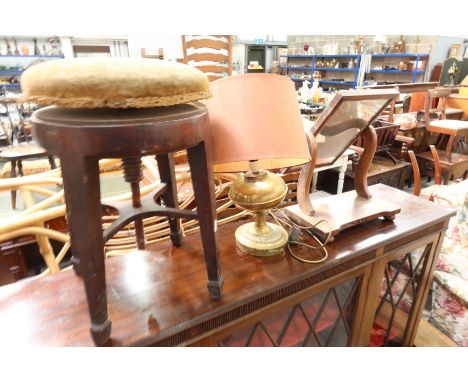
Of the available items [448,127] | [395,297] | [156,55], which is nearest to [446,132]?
[448,127]

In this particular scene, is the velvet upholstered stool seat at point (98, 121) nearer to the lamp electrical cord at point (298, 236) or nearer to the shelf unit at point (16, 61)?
the lamp electrical cord at point (298, 236)

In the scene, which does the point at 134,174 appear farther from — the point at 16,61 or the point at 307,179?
the point at 16,61

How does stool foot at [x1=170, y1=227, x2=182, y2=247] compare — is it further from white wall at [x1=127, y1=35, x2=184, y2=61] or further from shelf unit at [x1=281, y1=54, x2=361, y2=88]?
shelf unit at [x1=281, y1=54, x2=361, y2=88]

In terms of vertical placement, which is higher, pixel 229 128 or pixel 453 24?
pixel 453 24

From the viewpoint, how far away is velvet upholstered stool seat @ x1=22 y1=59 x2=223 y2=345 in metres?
0.41

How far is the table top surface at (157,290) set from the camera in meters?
0.56

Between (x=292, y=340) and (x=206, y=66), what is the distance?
2.75m

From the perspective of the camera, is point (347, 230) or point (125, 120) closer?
point (125, 120)

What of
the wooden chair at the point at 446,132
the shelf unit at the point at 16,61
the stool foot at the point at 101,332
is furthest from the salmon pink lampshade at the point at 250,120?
the shelf unit at the point at 16,61

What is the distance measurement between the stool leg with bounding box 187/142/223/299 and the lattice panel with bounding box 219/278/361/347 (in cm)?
15

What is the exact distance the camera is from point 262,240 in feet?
2.59

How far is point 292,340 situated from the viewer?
0.83 meters
